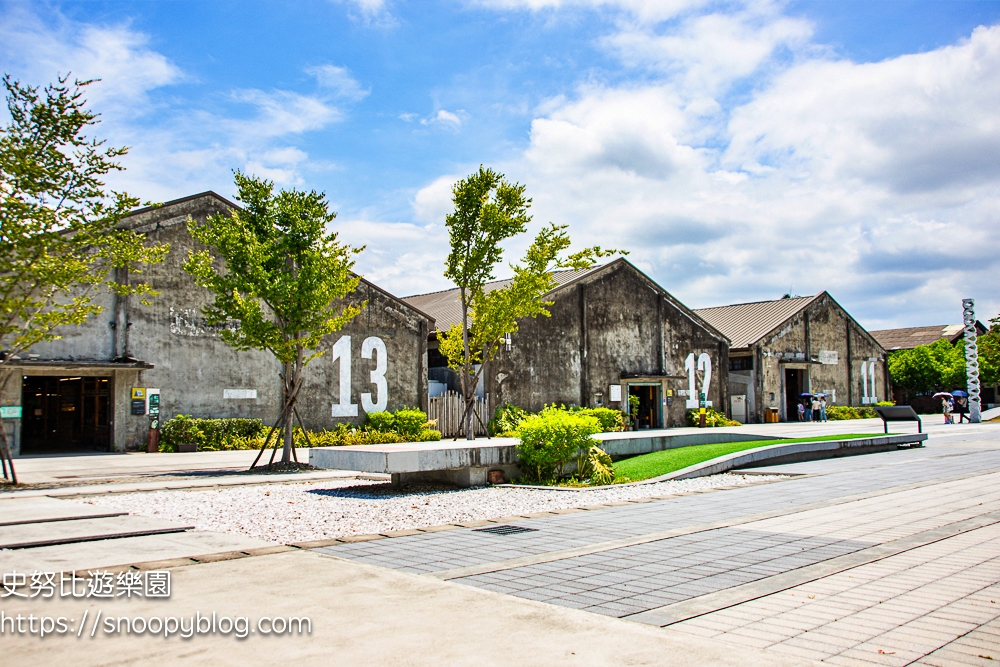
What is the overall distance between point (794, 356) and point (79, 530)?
137 ft

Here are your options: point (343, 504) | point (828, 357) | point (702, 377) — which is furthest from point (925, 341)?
point (343, 504)

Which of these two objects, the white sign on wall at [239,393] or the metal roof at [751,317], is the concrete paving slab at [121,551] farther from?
the metal roof at [751,317]

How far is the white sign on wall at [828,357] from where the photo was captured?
46.4 metres

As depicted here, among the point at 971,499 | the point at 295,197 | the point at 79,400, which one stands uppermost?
the point at 295,197

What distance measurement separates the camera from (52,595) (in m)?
5.53

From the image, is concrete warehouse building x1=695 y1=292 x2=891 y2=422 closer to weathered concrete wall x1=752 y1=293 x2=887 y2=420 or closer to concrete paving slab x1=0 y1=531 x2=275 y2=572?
weathered concrete wall x1=752 y1=293 x2=887 y2=420

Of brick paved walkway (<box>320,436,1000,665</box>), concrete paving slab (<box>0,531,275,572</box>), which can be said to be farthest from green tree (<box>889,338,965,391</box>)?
concrete paving slab (<box>0,531,275,572</box>)

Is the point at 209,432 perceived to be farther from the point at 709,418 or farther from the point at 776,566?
the point at 709,418

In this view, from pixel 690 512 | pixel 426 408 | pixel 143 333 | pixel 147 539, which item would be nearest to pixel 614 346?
pixel 426 408

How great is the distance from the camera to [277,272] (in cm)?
1788

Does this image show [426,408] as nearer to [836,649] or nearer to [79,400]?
[79,400]

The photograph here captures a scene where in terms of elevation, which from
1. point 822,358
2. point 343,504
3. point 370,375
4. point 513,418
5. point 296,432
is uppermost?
point 822,358

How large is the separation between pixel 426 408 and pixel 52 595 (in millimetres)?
23996

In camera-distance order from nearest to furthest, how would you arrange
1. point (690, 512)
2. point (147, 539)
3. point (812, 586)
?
1. point (812, 586)
2. point (147, 539)
3. point (690, 512)
